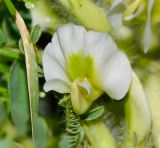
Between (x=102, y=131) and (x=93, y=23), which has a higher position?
(x=93, y=23)

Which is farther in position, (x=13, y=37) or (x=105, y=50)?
(x=13, y=37)

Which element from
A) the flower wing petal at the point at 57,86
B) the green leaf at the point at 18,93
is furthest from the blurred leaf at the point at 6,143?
the flower wing petal at the point at 57,86

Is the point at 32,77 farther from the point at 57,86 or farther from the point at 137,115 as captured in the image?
the point at 137,115

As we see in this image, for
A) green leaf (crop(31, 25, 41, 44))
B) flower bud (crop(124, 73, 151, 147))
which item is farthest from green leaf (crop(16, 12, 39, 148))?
flower bud (crop(124, 73, 151, 147))

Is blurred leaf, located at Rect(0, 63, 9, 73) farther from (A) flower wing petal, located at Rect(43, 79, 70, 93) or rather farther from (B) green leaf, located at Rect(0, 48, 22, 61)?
(A) flower wing petal, located at Rect(43, 79, 70, 93)

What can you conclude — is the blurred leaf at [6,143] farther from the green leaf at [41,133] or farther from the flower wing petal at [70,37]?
the flower wing petal at [70,37]

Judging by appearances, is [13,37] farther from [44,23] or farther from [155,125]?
[155,125]

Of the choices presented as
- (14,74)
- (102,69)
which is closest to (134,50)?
(102,69)
